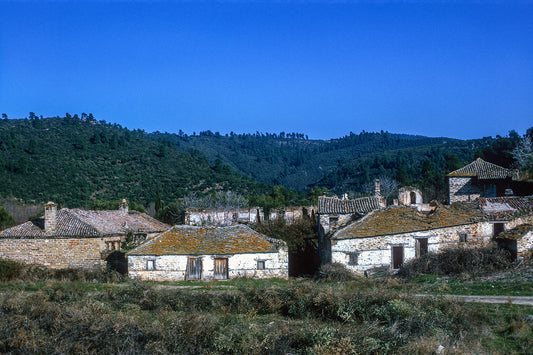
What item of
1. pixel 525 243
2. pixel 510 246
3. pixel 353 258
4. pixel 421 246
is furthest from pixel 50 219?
pixel 525 243

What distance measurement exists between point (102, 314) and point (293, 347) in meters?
6.18

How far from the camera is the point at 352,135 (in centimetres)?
18850

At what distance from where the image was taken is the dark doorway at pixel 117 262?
2792cm

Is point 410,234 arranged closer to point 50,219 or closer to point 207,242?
point 207,242

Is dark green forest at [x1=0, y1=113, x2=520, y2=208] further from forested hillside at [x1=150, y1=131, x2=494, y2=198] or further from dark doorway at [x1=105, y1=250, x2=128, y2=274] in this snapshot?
dark doorway at [x1=105, y1=250, x2=128, y2=274]

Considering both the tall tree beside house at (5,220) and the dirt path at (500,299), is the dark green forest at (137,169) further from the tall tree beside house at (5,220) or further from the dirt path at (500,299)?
the dirt path at (500,299)

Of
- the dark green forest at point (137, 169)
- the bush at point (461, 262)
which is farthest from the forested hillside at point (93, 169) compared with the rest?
the bush at point (461, 262)

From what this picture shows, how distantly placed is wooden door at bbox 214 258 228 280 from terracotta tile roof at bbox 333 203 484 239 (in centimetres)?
596

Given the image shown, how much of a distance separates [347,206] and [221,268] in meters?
13.8

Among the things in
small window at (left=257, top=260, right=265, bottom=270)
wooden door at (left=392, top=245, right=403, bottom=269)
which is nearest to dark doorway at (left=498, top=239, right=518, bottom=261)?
wooden door at (left=392, top=245, right=403, bottom=269)

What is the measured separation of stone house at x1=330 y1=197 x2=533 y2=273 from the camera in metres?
25.9

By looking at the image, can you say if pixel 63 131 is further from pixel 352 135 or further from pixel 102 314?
pixel 352 135

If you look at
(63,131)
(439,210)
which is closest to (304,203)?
(439,210)

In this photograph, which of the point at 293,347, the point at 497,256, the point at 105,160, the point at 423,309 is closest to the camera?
the point at 293,347
